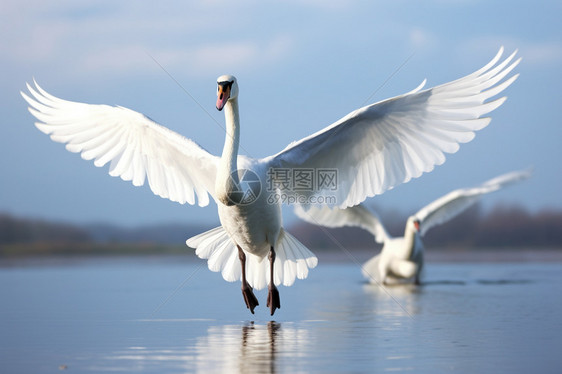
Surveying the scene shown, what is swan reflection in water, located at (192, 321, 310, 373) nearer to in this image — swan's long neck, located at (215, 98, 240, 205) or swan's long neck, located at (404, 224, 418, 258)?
swan's long neck, located at (215, 98, 240, 205)

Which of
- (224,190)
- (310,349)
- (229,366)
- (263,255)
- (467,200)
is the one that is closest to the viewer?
(229,366)


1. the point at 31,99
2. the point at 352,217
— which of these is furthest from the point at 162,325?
the point at 352,217

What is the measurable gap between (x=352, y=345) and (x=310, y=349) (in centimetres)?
52

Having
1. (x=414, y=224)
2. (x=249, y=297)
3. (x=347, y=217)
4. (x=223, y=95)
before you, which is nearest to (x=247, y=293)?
(x=249, y=297)

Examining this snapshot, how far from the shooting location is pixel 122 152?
44.4 ft

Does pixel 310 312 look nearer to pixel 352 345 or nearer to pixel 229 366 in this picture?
pixel 352 345

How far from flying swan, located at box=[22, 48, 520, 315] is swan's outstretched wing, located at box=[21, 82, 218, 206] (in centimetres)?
2

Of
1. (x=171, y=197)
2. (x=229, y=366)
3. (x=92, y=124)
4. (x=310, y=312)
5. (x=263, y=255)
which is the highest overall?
(x=92, y=124)

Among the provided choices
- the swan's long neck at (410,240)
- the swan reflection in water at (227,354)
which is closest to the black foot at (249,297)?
the swan reflection in water at (227,354)

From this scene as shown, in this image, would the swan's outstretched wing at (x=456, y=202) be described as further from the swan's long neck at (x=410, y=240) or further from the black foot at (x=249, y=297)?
the black foot at (x=249, y=297)

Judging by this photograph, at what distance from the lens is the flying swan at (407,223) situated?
20.5 m

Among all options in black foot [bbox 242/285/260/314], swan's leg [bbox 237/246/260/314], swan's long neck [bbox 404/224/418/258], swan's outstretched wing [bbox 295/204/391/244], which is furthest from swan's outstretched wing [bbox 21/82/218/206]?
swan's long neck [bbox 404/224/418/258]

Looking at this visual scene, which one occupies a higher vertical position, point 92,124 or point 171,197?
point 92,124

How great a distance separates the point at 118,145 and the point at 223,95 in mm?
2828
